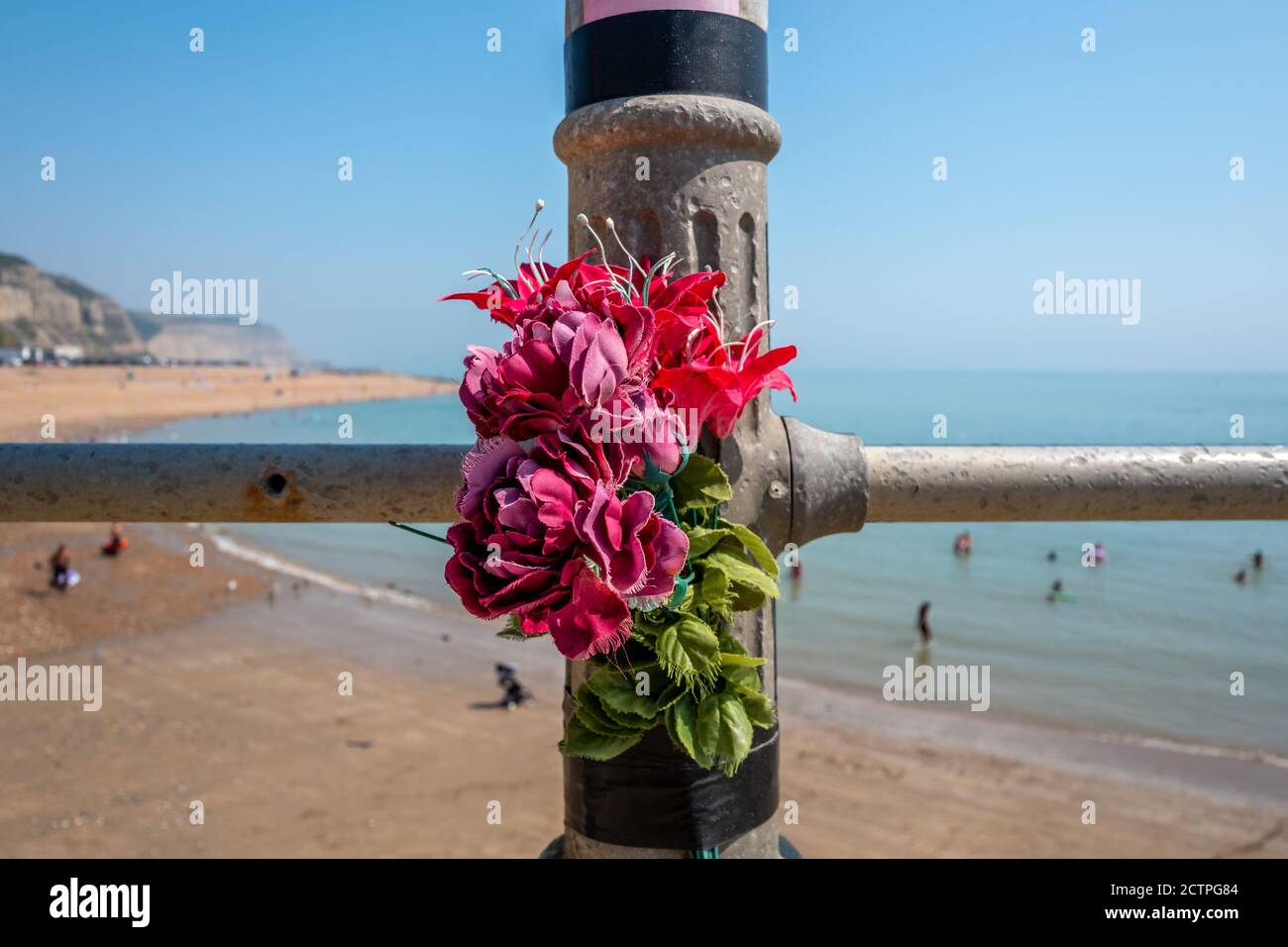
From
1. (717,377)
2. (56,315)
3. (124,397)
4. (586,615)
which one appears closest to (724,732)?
(586,615)

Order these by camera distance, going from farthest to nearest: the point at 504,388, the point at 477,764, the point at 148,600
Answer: the point at 148,600, the point at 477,764, the point at 504,388

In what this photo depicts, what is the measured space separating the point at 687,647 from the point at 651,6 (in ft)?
3.56

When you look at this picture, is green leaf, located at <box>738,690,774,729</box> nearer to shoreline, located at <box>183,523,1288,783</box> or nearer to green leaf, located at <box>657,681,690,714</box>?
green leaf, located at <box>657,681,690,714</box>

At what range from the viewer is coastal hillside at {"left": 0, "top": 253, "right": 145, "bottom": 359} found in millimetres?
121438

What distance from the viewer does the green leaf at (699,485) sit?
150cm

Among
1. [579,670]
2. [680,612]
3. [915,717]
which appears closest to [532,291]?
[680,612]

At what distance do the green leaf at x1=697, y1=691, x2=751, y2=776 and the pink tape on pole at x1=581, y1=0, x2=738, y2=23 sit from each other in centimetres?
116

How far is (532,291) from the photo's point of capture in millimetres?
1555

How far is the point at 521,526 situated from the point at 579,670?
2.03 ft

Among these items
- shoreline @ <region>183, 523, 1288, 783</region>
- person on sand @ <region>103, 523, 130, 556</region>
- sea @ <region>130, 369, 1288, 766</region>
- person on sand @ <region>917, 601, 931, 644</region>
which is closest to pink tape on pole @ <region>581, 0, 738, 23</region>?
sea @ <region>130, 369, 1288, 766</region>

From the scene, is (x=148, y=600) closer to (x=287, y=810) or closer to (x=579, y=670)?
(x=287, y=810)

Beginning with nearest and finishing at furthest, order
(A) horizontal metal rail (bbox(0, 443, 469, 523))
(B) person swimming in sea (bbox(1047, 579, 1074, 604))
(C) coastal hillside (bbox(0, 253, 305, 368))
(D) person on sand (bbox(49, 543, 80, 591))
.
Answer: (A) horizontal metal rail (bbox(0, 443, 469, 523)) < (D) person on sand (bbox(49, 543, 80, 591)) < (B) person swimming in sea (bbox(1047, 579, 1074, 604)) < (C) coastal hillside (bbox(0, 253, 305, 368))

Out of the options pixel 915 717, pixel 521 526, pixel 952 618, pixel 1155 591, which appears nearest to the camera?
pixel 521 526

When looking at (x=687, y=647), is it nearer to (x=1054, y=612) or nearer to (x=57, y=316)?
(x=1054, y=612)
